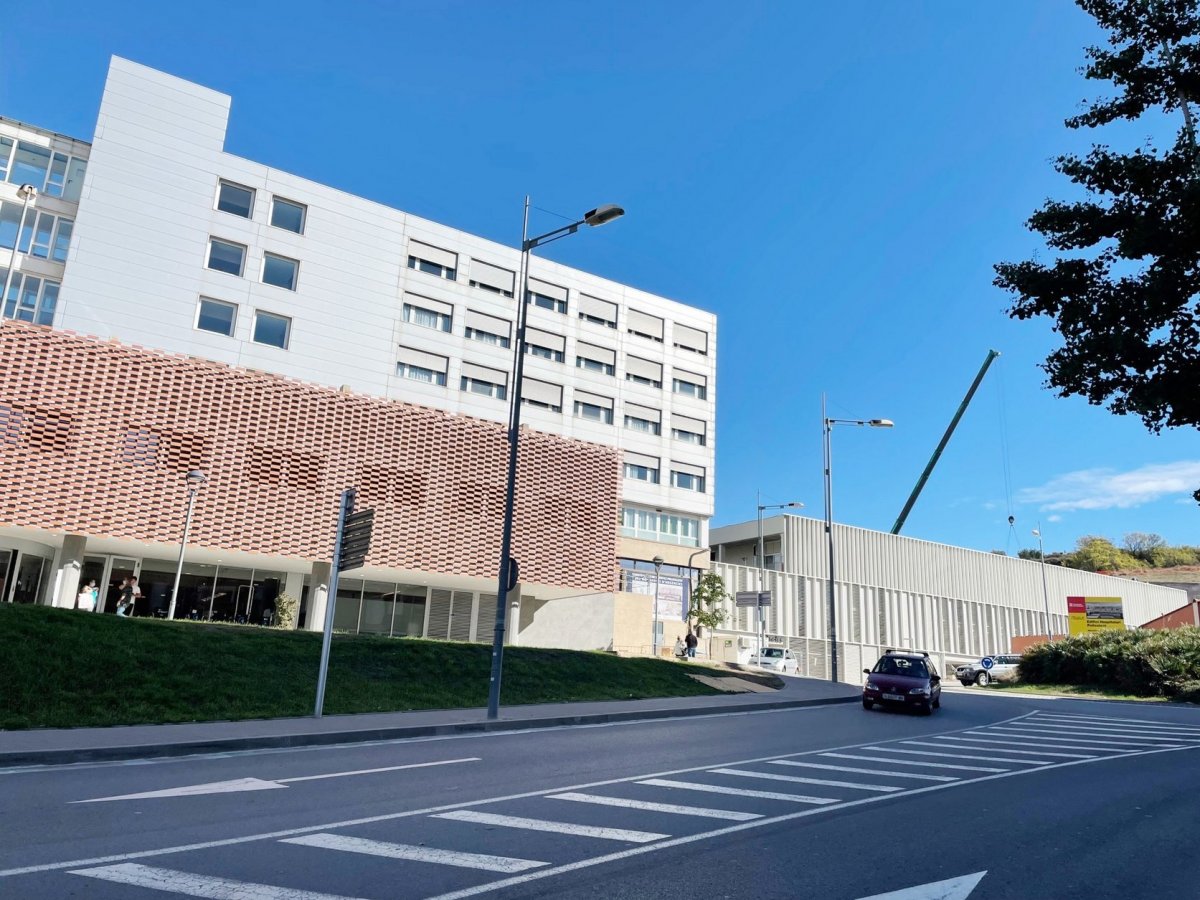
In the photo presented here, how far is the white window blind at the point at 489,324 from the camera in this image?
4691cm

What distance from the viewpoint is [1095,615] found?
44031 millimetres

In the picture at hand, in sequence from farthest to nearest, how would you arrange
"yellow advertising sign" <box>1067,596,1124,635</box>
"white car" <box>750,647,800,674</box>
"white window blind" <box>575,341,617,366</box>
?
"white window blind" <box>575,341,617,366</box> < "yellow advertising sign" <box>1067,596,1124,635</box> < "white car" <box>750,647,800,674</box>

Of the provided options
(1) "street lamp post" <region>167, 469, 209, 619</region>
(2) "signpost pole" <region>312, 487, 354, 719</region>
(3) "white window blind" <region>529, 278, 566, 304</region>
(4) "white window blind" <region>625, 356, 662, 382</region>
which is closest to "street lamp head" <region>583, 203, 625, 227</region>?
(2) "signpost pole" <region>312, 487, 354, 719</region>

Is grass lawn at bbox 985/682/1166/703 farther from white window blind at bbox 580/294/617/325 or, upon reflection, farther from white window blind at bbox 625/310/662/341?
white window blind at bbox 580/294/617/325

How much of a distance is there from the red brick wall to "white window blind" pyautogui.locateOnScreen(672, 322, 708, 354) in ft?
64.4

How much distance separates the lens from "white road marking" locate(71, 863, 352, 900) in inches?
183

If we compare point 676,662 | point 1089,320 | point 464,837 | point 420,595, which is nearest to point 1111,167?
point 1089,320

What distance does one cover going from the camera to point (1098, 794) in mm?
9266

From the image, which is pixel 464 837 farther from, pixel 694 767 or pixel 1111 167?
pixel 1111 167

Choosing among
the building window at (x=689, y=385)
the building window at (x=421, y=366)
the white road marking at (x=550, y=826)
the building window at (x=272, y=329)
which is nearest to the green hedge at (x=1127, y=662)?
the building window at (x=689, y=385)

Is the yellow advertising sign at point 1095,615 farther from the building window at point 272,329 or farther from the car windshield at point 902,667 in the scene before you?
the building window at point 272,329

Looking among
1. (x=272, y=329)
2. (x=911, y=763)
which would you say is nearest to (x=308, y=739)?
(x=911, y=763)

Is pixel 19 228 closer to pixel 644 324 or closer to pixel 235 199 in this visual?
pixel 235 199

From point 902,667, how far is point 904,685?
142 centimetres
